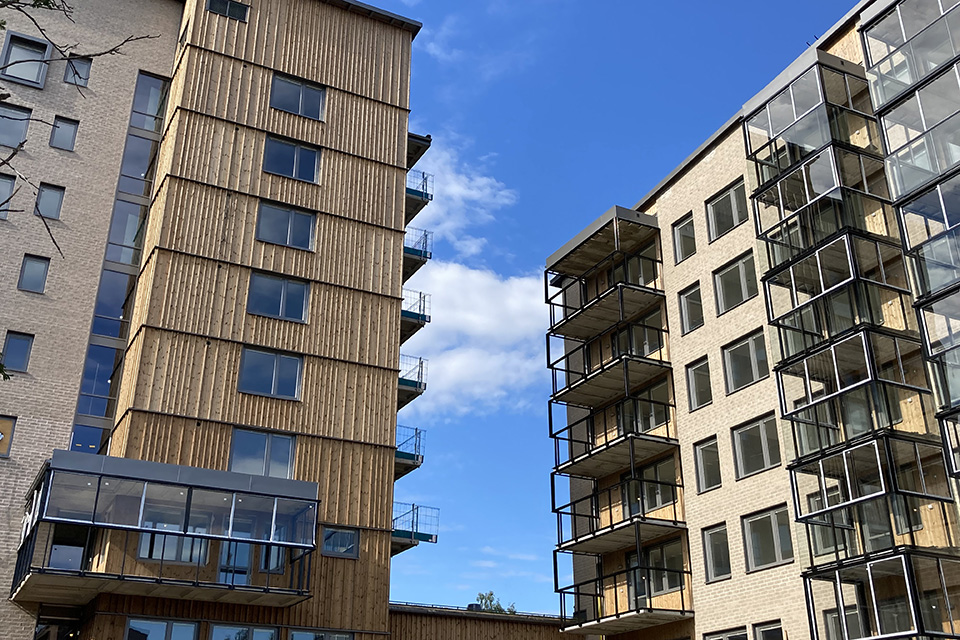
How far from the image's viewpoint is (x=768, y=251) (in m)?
26.5

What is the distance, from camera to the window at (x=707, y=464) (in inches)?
1113

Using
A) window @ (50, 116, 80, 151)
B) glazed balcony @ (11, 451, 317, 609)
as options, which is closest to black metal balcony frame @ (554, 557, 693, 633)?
glazed balcony @ (11, 451, 317, 609)

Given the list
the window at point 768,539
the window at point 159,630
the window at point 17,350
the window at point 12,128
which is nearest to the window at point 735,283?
the window at point 768,539

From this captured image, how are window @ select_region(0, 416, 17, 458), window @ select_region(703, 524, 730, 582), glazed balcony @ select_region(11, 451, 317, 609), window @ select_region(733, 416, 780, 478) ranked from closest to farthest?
glazed balcony @ select_region(11, 451, 317, 609) < window @ select_region(733, 416, 780, 478) < window @ select_region(703, 524, 730, 582) < window @ select_region(0, 416, 17, 458)

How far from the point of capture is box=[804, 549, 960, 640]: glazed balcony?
19891 mm

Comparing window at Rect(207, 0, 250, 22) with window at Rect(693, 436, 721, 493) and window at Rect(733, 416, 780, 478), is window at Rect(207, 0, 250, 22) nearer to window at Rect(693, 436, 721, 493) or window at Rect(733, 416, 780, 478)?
window at Rect(693, 436, 721, 493)

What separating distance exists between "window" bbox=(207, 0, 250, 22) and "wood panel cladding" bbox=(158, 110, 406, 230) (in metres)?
4.68

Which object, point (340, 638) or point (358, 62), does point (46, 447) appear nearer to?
point (340, 638)

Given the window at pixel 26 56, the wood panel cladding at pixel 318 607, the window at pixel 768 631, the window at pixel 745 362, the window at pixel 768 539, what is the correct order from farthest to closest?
the window at pixel 26 56 → the window at pixel 745 362 → the window at pixel 768 539 → the wood panel cladding at pixel 318 607 → the window at pixel 768 631

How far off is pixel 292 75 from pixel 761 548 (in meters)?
23.1

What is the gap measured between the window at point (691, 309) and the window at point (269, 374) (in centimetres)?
1274

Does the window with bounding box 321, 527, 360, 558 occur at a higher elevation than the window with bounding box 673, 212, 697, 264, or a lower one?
lower

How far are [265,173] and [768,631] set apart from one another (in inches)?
855

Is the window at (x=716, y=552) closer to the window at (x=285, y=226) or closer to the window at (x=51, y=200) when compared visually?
the window at (x=285, y=226)
